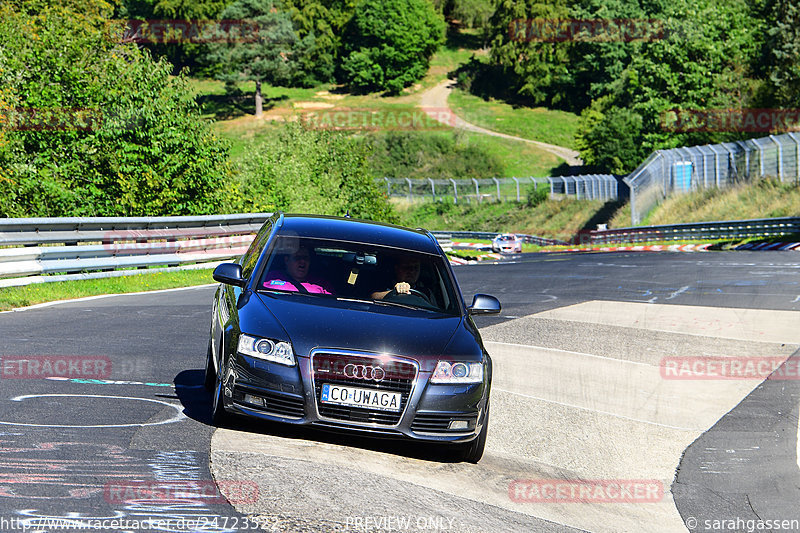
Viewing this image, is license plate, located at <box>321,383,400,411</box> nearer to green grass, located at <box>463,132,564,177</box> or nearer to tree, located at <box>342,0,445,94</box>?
green grass, located at <box>463,132,564,177</box>

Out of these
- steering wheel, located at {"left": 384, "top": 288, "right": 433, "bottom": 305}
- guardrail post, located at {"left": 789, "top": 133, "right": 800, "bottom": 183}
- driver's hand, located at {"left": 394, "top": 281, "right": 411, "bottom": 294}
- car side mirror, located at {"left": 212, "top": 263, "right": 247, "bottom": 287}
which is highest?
car side mirror, located at {"left": 212, "top": 263, "right": 247, "bottom": 287}

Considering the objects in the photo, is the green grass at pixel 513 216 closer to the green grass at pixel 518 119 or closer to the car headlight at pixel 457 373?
the green grass at pixel 518 119

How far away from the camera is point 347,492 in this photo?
19.1ft

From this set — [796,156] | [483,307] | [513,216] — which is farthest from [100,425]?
[513,216]

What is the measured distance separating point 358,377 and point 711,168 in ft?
162

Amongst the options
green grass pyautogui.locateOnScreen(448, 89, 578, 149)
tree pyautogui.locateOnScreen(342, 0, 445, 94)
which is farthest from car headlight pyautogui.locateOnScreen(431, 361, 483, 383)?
tree pyautogui.locateOnScreen(342, 0, 445, 94)

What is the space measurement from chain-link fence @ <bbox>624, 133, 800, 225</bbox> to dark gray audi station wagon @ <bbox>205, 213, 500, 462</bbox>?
42941 mm

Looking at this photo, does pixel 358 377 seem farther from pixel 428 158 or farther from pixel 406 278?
pixel 428 158

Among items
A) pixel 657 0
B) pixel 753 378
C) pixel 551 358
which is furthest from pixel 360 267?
pixel 657 0

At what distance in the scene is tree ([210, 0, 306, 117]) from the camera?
365ft

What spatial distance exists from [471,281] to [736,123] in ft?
171

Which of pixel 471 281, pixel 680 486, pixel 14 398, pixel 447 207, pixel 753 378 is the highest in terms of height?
pixel 14 398

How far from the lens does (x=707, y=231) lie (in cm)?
4566

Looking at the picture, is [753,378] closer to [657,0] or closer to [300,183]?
[300,183]
